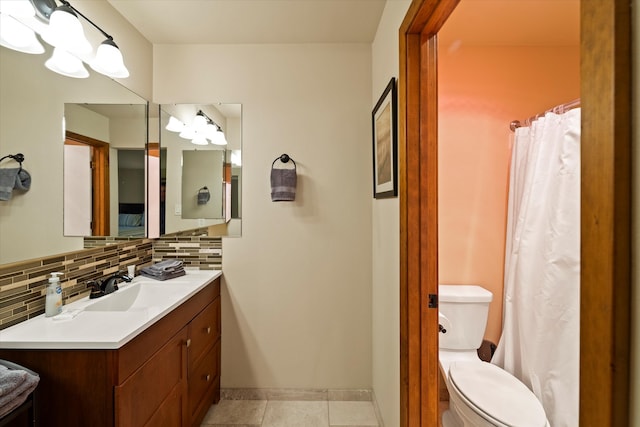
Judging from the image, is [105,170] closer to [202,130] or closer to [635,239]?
[202,130]

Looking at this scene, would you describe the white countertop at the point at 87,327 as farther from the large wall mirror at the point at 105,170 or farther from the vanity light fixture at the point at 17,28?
the vanity light fixture at the point at 17,28

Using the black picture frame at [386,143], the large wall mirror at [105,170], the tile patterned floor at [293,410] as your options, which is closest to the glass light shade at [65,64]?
the large wall mirror at [105,170]

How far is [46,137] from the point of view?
4.52 feet

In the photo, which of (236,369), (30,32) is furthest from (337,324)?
(30,32)

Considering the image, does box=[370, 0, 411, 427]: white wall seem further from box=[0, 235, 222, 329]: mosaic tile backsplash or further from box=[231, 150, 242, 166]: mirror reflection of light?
box=[0, 235, 222, 329]: mosaic tile backsplash

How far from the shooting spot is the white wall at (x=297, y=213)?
2.20 metres

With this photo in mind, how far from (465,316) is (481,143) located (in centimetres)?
115

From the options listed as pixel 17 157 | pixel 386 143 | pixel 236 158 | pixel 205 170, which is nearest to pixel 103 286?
pixel 17 157

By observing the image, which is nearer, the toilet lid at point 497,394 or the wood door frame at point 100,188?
the toilet lid at point 497,394

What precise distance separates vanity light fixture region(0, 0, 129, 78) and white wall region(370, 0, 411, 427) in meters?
1.48

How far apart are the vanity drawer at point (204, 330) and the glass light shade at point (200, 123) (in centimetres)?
121

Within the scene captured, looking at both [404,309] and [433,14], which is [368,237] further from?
[433,14]

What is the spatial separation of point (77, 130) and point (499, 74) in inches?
99.7

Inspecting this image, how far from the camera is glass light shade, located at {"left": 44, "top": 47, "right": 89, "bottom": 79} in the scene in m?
1.40
